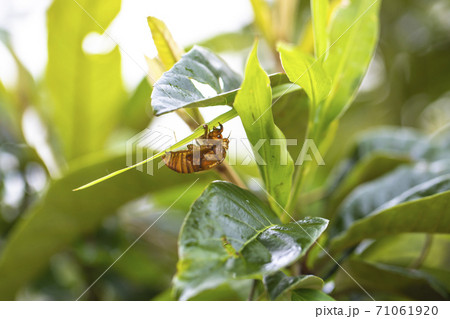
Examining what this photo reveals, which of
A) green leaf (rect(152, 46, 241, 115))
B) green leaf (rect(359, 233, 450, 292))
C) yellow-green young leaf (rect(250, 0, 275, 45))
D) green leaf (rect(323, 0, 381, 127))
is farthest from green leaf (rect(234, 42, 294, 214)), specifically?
yellow-green young leaf (rect(250, 0, 275, 45))

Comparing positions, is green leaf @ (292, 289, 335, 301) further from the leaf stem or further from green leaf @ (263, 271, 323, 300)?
the leaf stem

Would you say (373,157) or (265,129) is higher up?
(265,129)

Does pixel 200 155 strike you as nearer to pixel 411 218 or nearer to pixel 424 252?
pixel 411 218

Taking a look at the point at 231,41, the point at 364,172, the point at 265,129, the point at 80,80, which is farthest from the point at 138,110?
the point at 265,129

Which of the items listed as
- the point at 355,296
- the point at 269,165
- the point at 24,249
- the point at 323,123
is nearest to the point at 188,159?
the point at 269,165

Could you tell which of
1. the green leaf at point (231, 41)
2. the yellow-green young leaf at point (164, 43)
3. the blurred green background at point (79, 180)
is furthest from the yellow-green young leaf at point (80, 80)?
the yellow-green young leaf at point (164, 43)

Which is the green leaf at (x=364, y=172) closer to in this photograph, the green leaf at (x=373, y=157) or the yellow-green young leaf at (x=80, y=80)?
the green leaf at (x=373, y=157)

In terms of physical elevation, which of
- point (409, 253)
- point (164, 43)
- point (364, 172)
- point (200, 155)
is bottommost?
point (409, 253)
